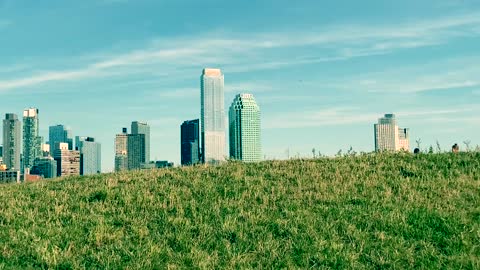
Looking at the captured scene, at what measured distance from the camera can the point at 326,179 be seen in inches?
650

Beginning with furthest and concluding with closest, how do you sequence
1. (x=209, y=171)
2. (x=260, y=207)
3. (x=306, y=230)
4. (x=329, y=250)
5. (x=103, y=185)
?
(x=209, y=171), (x=103, y=185), (x=260, y=207), (x=306, y=230), (x=329, y=250)

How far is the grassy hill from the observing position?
10945mm

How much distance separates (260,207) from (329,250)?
310 cm

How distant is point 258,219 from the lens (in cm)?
1284

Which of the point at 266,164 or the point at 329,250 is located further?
the point at 266,164

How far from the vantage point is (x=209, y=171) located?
1836 centimetres

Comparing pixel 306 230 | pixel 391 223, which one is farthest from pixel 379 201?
pixel 306 230

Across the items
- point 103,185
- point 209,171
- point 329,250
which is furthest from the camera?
point 209,171

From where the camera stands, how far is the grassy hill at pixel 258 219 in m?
10.9

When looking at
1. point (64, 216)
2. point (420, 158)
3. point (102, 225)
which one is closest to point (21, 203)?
point (64, 216)

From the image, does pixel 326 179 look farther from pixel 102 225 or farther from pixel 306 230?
pixel 102 225

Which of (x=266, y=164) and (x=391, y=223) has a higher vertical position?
(x=266, y=164)

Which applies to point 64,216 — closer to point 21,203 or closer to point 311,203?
point 21,203

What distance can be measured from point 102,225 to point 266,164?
26.1 ft
